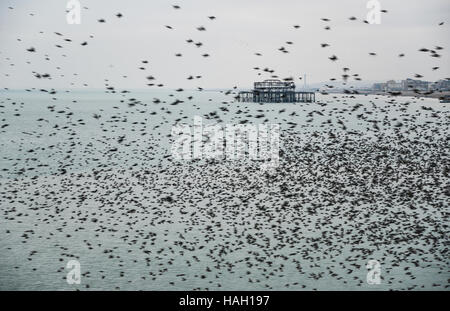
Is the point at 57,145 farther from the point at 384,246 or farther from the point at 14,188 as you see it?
the point at 384,246

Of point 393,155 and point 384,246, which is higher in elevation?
point 393,155

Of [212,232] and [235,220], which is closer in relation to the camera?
[212,232]

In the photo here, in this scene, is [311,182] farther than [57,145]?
No
